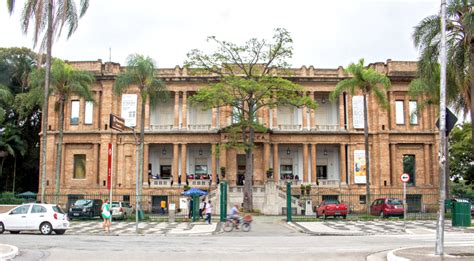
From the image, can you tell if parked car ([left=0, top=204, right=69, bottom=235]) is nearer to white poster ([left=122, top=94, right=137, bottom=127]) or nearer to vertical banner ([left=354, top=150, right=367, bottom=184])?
white poster ([left=122, top=94, right=137, bottom=127])

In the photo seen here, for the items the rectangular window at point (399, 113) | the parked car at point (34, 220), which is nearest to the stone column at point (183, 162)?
the rectangular window at point (399, 113)

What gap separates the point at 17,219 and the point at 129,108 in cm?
2883

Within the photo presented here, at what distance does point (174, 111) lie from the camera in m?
52.7

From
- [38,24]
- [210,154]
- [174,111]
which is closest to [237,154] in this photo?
[210,154]

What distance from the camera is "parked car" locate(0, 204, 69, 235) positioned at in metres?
22.7

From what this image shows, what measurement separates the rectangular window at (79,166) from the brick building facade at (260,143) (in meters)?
0.10

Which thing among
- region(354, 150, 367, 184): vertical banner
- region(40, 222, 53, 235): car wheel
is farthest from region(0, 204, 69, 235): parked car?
region(354, 150, 367, 184): vertical banner

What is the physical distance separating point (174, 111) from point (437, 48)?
32861 mm

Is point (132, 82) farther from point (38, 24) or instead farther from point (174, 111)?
point (174, 111)

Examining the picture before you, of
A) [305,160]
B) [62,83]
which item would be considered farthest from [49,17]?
[305,160]

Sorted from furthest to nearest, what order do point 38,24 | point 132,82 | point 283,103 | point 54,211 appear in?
point 283,103 → point 132,82 → point 38,24 → point 54,211

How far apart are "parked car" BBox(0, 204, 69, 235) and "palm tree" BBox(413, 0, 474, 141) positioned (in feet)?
60.3

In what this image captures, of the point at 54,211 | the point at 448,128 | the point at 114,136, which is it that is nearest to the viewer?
the point at 448,128

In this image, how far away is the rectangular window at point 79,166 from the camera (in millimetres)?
51375
